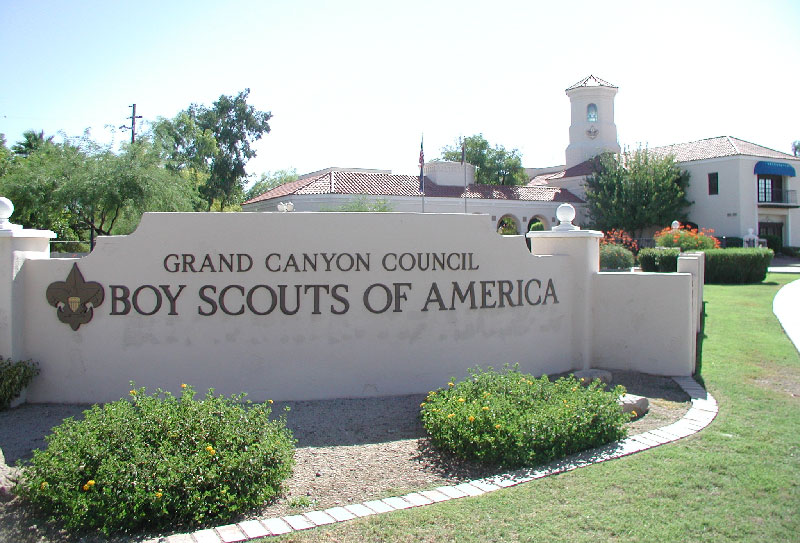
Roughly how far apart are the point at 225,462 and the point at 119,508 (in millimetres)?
731

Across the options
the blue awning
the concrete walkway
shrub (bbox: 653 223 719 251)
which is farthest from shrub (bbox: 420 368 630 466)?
the blue awning

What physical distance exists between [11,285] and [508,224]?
138ft

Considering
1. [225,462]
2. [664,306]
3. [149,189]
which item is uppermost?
[149,189]

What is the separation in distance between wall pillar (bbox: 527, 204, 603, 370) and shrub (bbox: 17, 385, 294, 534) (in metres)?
5.26

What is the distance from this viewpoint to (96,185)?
2708 centimetres

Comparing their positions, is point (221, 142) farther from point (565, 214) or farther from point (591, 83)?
point (565, 214)

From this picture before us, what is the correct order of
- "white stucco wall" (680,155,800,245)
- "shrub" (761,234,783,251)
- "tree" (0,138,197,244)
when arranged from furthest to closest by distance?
Answer: "shrub" (761,234,783,251) → "white stucco wall" (680,155,800,245) → "tree" (0,138,197,244)

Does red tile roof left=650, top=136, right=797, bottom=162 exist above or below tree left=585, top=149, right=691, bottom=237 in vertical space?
above

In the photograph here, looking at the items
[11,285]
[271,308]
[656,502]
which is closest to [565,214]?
[271,308]

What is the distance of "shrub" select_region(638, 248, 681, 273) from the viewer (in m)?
23.5

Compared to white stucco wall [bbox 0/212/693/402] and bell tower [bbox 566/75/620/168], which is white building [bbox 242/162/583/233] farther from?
white stucco wall [bbox 0/212/693/402]

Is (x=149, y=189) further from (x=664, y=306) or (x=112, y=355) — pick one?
(x=664, y=306)

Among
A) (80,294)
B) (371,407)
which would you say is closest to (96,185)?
(80,294)

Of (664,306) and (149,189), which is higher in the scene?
(149,189)
